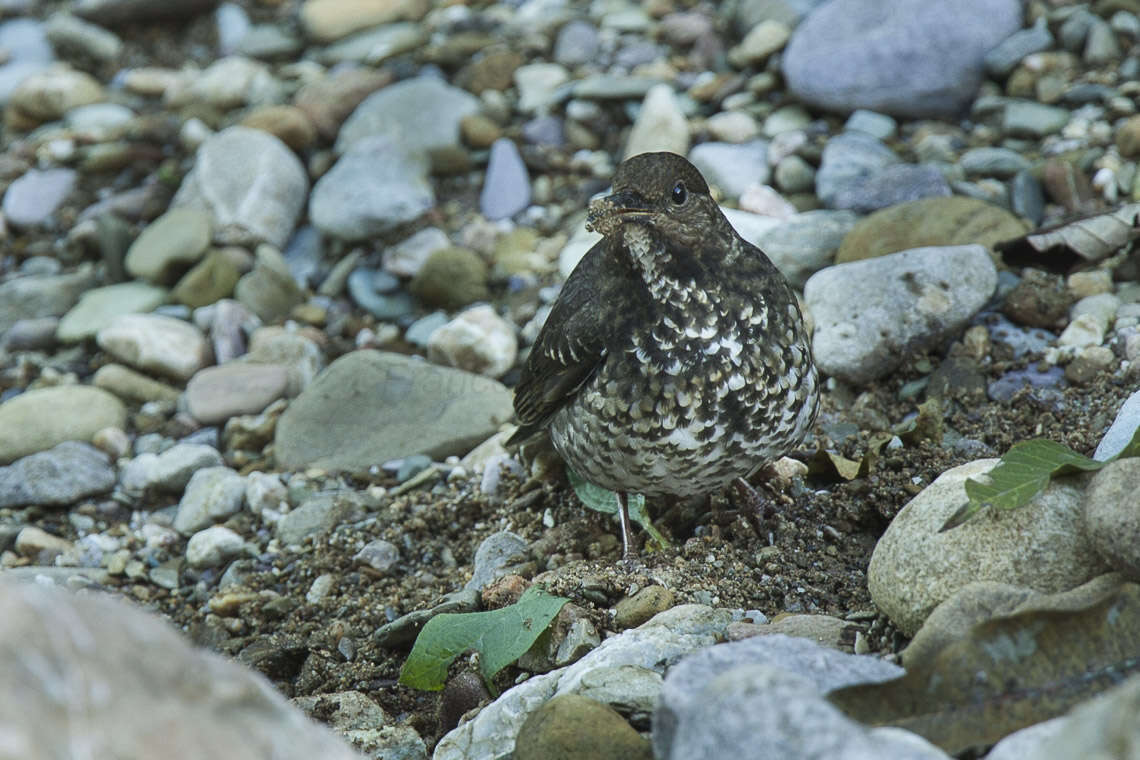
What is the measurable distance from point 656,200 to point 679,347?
0.46 m

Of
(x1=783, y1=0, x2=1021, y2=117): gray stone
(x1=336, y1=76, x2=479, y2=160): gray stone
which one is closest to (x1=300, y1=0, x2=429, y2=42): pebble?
(x1=336, y1=76, x2=479, y2=160): gray stone

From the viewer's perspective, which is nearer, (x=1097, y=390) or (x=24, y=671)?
(x=24, y=671)

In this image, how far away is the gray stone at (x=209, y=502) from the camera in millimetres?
5637

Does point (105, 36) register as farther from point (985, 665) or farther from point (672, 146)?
point (985, 665)

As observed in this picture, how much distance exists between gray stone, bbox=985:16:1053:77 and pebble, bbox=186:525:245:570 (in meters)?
4.68

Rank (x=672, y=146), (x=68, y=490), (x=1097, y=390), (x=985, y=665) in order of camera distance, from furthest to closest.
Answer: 1. (x=672, y=146)
2. (x=68, y=490)
3. (x=1097, y=390)
4. (x=985, y=665)

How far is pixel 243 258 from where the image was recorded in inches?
297

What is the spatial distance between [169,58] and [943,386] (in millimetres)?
7004

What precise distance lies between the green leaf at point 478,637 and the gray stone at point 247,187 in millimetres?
4334

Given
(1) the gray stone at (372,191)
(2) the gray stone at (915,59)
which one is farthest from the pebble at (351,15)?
(2) the gray stone at (915,59)

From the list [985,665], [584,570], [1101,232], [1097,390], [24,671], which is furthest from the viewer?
[1101,232]

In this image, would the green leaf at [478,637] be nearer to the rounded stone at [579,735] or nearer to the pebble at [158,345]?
the rounded stone at [579,735]

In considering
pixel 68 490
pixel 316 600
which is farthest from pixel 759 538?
pixel 68 490

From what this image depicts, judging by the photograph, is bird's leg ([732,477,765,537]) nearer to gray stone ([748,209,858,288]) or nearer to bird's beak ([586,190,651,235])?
bird's beak ([586,190,651,235])
